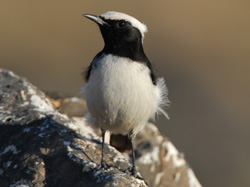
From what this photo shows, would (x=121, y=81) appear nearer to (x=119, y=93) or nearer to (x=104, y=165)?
(x=119, y=93)

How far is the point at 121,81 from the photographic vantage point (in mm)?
5863

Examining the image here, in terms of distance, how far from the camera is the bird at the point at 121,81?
5.87 m

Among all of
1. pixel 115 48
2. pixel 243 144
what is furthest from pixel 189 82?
pixel 115 48

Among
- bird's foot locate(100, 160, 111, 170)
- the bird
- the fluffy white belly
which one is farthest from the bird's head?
bird's foot locate(100, 160, 111, 170)

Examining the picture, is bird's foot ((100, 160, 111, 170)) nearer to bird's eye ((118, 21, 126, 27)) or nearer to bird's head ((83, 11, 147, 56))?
bird's head ((83, 11, 147, 56))

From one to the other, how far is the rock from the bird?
1.29ft

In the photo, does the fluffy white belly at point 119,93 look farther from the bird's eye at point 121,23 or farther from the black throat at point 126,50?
the bird's eye at point 121,23

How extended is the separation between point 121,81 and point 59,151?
102 centimetres

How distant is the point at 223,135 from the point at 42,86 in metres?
4.64

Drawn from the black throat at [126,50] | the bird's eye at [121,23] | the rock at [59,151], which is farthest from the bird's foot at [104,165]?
the bird's eye at [121,23]

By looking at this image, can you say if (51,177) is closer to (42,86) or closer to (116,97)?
(116,97)

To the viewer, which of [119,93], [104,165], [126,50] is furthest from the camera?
[126,50]

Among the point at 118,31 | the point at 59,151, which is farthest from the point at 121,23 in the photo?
the point at 59,151

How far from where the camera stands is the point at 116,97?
5859mm
